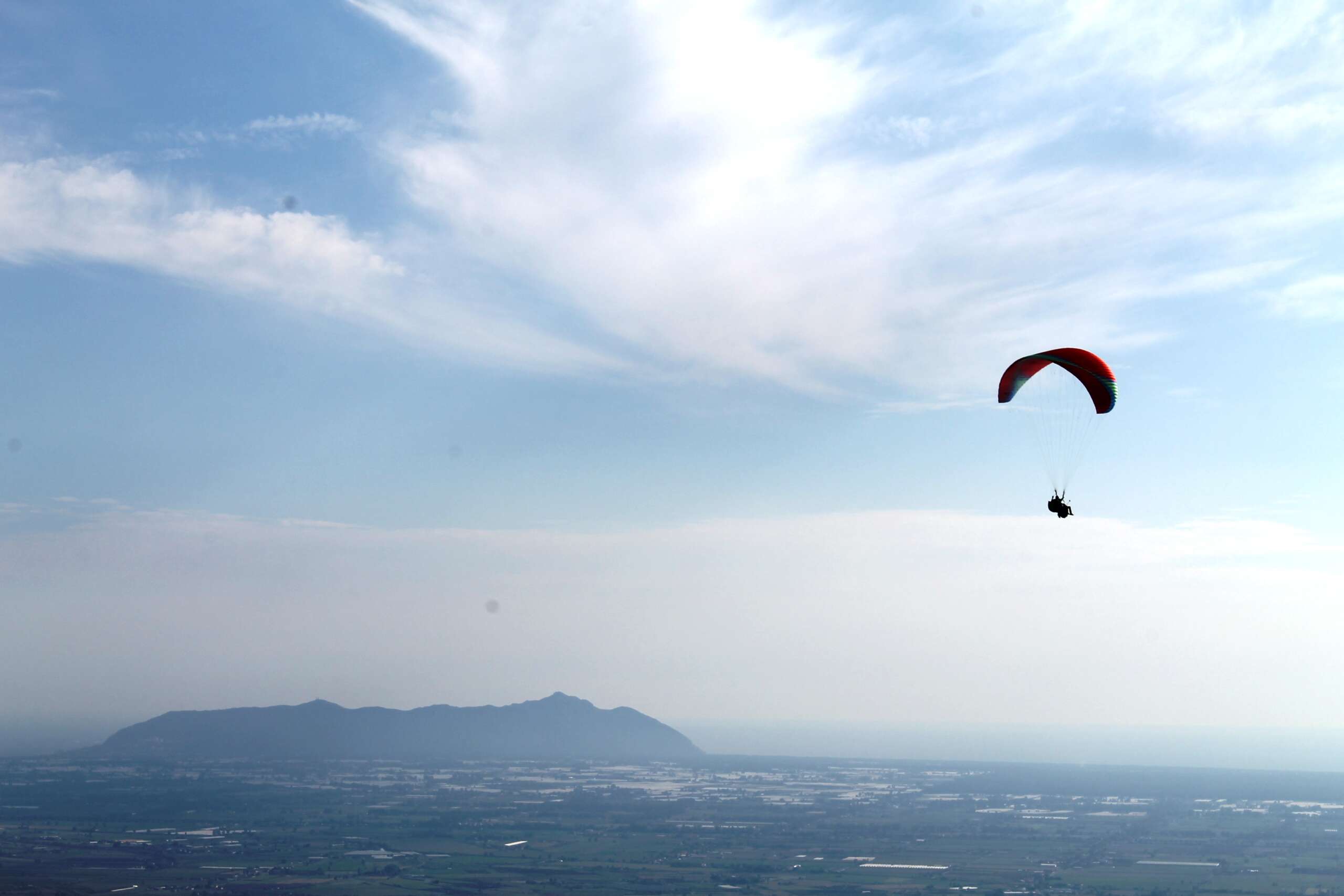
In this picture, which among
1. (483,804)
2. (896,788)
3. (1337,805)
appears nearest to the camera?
(483,804)

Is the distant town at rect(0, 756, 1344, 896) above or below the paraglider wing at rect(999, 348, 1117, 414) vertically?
below

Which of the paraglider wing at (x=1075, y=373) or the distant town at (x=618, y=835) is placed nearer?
the paraglider wing at (x=1075, y=373)

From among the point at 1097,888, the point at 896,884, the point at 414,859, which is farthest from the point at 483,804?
the point at 1097,888

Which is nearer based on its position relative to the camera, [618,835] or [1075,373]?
[1075,373]

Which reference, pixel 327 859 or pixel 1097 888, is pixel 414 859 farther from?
pixel 1097 888

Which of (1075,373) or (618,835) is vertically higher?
(1075,373)

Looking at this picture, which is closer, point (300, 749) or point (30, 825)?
point (30, 825)

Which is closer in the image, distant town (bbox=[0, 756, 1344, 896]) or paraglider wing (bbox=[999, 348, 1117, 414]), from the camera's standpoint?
paraglider wing (bbox=[999, 348, 1117, 414])

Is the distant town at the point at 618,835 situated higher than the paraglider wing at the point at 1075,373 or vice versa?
the paraglider wing at the point at 1075,373
